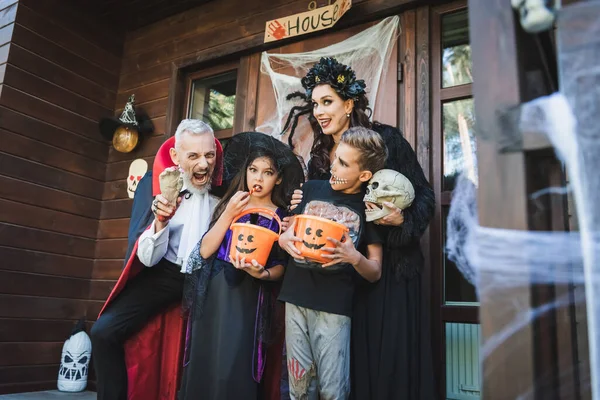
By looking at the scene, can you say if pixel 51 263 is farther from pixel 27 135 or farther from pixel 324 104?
pixel 324 104

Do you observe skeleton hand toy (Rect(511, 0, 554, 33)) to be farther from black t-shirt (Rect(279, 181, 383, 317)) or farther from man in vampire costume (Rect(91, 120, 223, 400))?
man in vampire costume (Rect(91, 120, 223, 400))

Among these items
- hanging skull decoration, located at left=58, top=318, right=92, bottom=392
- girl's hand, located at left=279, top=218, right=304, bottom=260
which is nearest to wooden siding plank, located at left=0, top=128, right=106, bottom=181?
hanging skull decoration, located at left=58, top=318, right=92, bottom=392

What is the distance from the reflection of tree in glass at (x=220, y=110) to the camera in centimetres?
333

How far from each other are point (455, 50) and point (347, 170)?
1.22 meters

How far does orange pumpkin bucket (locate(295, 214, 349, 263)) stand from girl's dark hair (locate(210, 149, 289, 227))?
2.05 ft

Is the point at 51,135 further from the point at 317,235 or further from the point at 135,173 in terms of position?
the point at 317,235

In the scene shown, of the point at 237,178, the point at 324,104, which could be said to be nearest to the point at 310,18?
the point at 324,104

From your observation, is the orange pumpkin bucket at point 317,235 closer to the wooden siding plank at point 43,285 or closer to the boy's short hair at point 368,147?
the boy's short hair at point 368,147

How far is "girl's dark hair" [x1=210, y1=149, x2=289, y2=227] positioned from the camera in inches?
82.6

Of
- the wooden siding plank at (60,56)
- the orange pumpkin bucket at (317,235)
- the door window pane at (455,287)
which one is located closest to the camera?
the orange pumpkin bucket at (317,235)

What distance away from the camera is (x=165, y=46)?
3.66 m

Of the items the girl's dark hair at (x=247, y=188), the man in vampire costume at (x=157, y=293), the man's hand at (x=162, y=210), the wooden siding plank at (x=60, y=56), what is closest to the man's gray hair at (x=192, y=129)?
the man in vampire costume at (x=157, y=293)

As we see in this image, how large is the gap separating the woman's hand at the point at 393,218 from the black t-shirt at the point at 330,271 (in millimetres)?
64

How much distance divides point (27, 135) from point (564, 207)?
3.25m
